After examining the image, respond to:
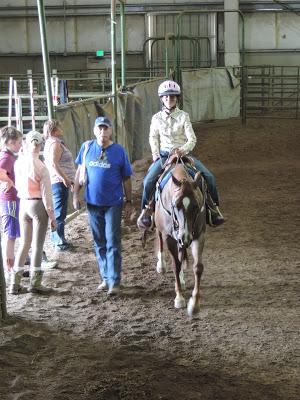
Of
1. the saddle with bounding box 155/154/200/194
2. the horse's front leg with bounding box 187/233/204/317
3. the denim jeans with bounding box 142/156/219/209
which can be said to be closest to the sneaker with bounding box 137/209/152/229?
the denim jeans with bounding box 142/156/219/209

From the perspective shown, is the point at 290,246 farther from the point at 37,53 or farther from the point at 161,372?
the point at 37,53

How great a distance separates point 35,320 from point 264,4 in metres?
21.0

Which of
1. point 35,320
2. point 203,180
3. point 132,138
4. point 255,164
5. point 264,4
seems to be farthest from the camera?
point 264,4

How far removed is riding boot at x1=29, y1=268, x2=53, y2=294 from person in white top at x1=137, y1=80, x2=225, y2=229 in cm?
131

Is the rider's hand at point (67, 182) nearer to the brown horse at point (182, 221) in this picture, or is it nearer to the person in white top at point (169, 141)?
the person in white top at point (169, 141)

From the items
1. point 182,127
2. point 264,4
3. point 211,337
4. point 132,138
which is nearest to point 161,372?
point 211,337

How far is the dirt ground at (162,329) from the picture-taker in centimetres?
448

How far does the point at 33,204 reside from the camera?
6297 millimetres

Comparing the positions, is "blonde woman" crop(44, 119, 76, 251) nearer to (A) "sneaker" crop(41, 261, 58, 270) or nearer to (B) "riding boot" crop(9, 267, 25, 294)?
(A) "sneaker" crop(41, 261, 58, 270)

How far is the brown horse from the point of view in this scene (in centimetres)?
563

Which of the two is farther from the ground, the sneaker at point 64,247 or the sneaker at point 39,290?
the sneaker at point 64,247

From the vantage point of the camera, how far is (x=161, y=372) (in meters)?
4.68

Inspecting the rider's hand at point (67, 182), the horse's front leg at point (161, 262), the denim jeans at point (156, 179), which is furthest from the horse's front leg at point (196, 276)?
the rider's hand at point (67, 182)

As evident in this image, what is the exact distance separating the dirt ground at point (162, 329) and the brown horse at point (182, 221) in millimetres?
338
